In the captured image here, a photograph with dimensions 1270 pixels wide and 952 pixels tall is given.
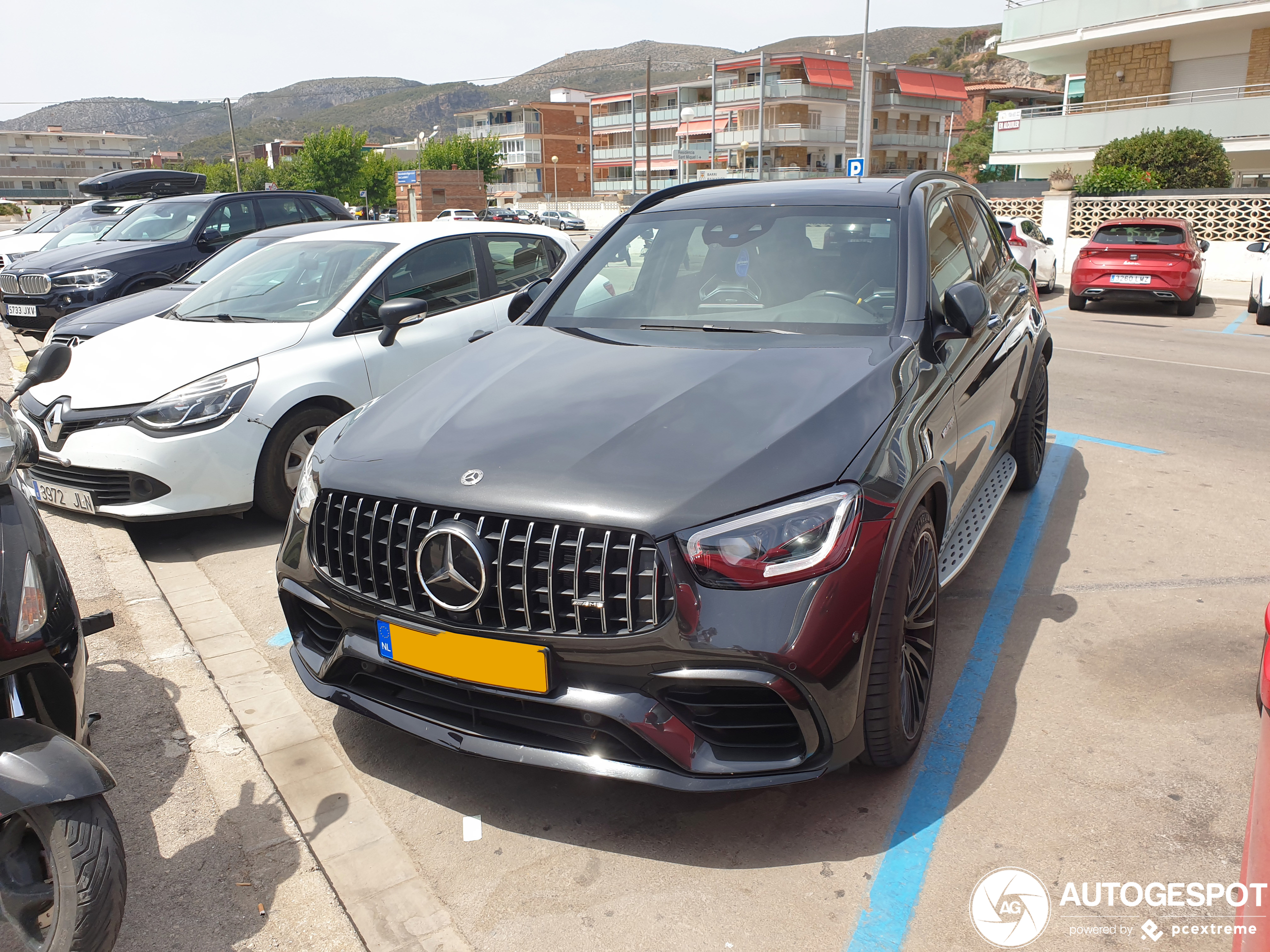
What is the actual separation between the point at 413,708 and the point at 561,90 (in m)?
111

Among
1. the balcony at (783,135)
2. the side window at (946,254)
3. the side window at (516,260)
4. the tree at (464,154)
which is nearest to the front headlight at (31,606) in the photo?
the side window at (946,254)

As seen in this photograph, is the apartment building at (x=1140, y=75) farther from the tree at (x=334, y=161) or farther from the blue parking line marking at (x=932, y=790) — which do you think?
the tree at (x=334, y=161)

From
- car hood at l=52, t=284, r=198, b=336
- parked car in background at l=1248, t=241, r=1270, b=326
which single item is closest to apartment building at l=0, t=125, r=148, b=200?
car hood at l=52, t=284, r=198, b=336

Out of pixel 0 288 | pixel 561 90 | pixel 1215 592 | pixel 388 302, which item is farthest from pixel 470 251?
pixel 561 90

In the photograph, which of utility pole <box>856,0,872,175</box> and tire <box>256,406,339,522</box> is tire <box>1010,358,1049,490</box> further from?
utility pole <box>856,0,872,175</box>

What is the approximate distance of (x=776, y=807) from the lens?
9.64 feet

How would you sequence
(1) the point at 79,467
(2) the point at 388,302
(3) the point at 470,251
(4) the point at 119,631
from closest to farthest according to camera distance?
(4) the point at 119,631 < (1) the point at 79,467 < (2) the point at 388,302 < (3) the point at 470,251

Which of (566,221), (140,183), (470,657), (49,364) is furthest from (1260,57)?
(566,221)

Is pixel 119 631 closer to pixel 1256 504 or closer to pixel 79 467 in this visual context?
pixel 79 467

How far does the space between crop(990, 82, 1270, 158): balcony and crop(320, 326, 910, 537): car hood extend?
29815 mm

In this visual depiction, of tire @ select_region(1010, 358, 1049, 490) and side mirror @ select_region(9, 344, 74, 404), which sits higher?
side mirror @ select_region(9, 344, 74, 404)

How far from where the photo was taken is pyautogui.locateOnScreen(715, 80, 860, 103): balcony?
2835 inches

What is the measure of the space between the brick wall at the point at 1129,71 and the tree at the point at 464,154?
6581 centimetres

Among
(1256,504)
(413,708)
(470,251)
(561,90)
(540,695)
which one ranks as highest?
(561,90)
